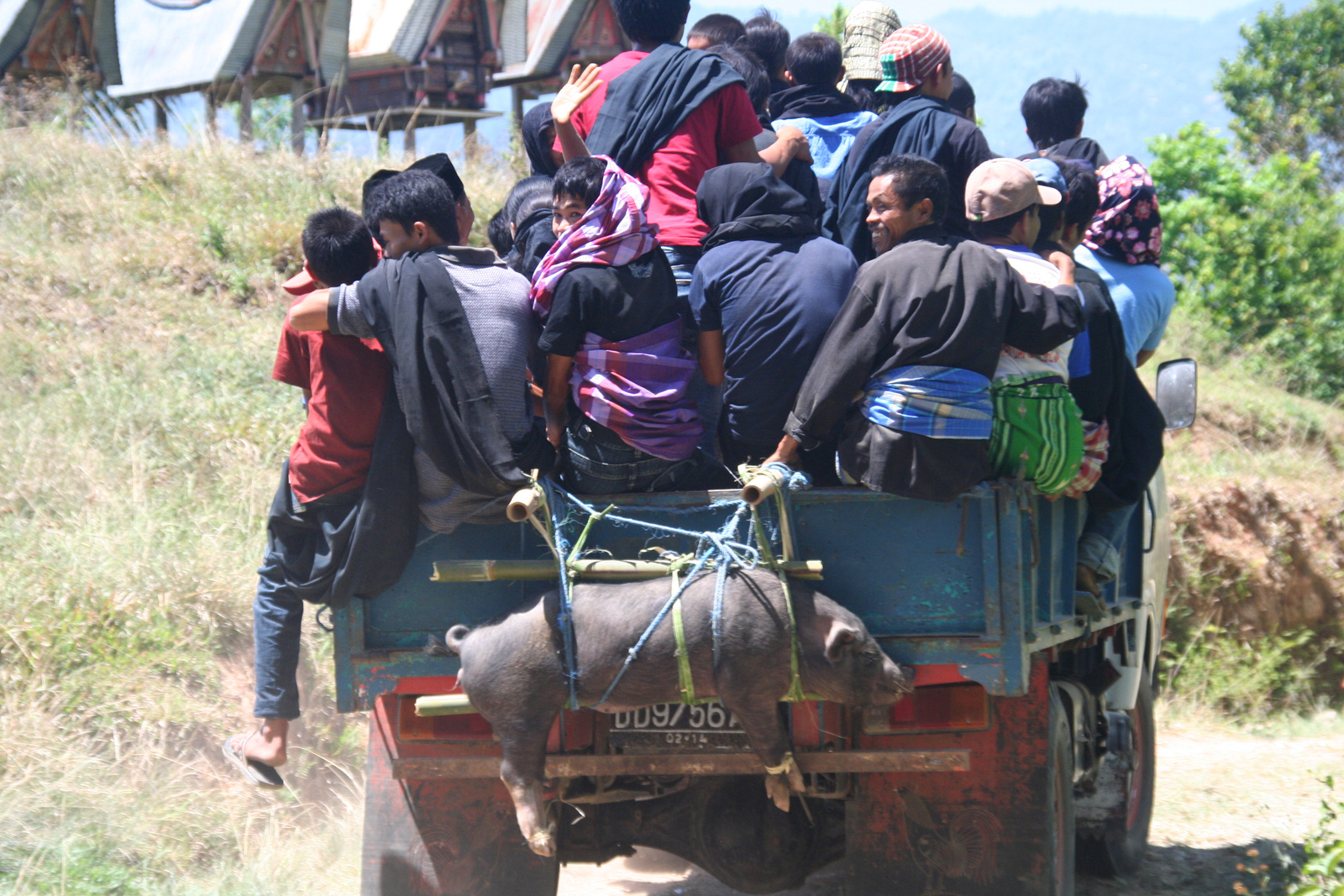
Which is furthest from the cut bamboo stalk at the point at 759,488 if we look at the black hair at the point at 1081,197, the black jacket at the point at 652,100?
the black hair at the point at 1081,197

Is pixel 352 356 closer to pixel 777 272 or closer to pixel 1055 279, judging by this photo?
pixel 777 272

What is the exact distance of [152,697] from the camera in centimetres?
519

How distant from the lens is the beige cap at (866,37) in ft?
17.2

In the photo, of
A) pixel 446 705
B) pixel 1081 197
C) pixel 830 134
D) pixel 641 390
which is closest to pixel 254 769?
pixel 446 705

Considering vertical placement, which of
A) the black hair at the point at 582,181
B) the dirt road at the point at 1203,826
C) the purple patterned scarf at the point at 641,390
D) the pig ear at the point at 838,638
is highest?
the black hair at the point at 582,181

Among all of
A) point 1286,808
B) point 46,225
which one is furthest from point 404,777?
point 46,225

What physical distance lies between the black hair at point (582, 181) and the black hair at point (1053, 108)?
300cm

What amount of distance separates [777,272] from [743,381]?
30 centimetres

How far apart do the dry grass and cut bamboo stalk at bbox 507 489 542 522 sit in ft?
6.64

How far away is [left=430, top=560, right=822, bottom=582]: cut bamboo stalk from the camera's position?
2.97 meters

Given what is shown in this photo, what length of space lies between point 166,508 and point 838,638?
452 cm

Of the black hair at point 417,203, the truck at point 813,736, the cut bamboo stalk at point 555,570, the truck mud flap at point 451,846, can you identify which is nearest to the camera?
the cut bamboo stalk at point 555,570

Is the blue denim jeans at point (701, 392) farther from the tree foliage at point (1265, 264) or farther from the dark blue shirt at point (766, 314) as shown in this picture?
the tree foliage at point (1265, 264)

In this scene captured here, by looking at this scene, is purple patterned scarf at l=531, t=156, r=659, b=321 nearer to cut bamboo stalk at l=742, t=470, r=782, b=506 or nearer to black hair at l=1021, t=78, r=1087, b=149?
cut bamboo stalk at l=742, t=470, r=782, b=506
